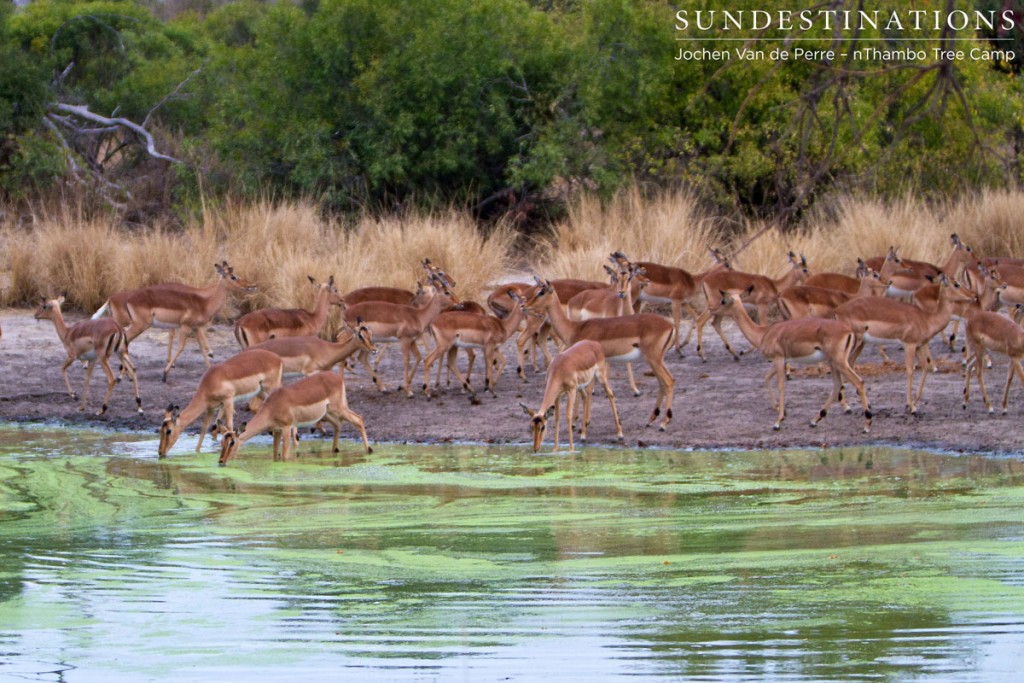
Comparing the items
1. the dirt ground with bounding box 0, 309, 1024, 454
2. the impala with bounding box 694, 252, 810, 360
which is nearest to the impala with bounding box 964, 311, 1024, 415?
the dirt ground with bounding box 0, 309, 1024, 454

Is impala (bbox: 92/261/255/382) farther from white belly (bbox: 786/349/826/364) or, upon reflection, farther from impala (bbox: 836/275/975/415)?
impala (bbox: 836/275/975/415)

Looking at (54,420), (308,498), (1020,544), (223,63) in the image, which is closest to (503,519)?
(308,498)

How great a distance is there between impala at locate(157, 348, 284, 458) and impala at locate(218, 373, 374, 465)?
41 centimetres

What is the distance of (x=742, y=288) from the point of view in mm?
16188

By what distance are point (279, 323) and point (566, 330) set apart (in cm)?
303

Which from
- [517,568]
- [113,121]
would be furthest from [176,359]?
[113,121]

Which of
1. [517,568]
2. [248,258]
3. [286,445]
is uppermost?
[248,258]

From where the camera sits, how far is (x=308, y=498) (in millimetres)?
9609

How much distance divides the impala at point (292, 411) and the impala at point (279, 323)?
9.46 ft

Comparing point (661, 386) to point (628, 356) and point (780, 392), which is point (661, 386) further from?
point (780, 392)

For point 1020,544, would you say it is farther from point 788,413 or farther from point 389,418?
point 389,418

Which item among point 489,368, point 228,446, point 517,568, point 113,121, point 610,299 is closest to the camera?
point 517,568

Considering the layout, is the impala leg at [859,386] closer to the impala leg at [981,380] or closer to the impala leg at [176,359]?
the impala leg at [981,380]

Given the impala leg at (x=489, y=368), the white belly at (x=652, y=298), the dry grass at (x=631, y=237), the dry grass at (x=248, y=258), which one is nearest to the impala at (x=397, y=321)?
the impala leg at (x=489, y=368)
